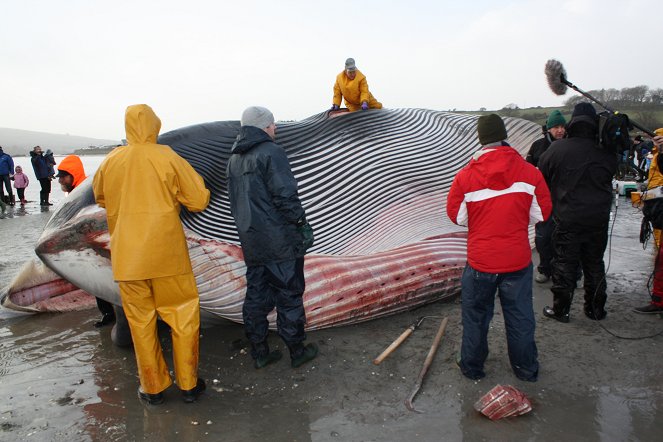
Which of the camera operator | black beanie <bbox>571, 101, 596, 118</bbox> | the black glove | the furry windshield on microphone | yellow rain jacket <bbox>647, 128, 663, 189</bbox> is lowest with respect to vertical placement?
the camera operator

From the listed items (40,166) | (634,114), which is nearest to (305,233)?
(40,166)

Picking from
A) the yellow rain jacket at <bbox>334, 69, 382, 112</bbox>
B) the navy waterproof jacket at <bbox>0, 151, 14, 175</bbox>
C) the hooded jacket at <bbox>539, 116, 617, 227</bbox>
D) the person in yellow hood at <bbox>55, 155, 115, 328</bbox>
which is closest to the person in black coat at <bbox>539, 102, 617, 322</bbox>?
the hooded jacket at <bbox>539, 116, 617, 227</bbox>

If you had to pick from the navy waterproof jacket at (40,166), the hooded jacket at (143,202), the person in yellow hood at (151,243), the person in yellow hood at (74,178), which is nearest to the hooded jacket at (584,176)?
the person in yellow hood at (151,243)

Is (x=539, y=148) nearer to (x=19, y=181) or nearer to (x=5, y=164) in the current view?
(x=5, y=164)

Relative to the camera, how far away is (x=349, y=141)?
6816 mm

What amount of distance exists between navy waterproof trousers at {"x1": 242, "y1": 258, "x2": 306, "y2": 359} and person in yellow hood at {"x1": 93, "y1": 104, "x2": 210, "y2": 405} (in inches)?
24.3

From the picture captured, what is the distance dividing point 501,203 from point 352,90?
5.65 meters

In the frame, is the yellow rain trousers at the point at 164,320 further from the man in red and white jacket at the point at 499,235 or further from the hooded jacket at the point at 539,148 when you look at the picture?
the hooded jacket at the point at 539,148

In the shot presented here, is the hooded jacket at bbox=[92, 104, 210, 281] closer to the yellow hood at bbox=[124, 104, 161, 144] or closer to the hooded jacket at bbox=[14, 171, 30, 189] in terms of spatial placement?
the yellow hood at bbox=[124, 104, 161, 144]

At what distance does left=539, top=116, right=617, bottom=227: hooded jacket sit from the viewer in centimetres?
507

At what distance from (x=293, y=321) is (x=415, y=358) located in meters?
1.28

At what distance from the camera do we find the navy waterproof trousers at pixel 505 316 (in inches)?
161

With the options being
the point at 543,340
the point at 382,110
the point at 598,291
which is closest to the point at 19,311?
the point at 382,110

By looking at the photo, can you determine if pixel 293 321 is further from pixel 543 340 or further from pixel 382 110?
pixel 382 110
